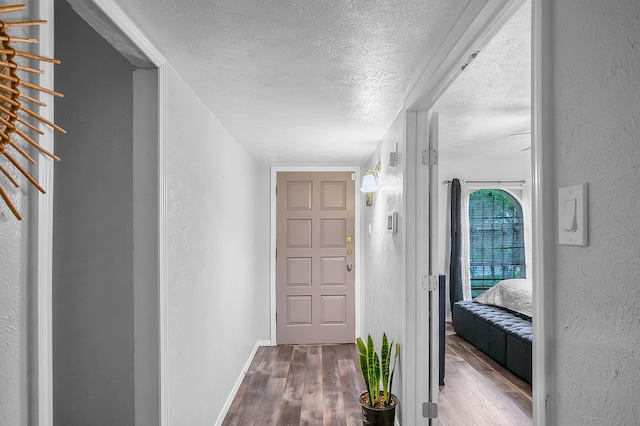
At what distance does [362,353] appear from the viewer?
10.2ft

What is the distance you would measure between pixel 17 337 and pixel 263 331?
4.69m

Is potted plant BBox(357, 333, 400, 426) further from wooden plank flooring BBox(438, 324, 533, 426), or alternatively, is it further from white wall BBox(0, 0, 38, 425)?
white wall BBox(0, 0, 38, 425)

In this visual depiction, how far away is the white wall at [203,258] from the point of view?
2236 millimetres

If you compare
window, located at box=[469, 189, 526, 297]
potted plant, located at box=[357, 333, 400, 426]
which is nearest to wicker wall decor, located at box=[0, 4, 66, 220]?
potted plant, located at box=[357, 333, 400, 426]

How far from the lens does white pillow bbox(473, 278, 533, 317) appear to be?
15.6ft

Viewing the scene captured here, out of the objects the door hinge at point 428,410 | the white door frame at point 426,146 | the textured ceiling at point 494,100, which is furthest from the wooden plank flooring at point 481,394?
the textured ceiling at point 494,100

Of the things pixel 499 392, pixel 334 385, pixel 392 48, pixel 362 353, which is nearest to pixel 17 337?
pixel 392 48

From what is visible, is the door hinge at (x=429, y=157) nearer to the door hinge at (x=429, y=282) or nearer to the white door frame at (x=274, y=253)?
the door hinge at (x=429, y=282)

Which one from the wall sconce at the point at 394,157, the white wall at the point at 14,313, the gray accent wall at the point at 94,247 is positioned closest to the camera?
the white wall at the point at 14,313

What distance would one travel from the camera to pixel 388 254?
345cm

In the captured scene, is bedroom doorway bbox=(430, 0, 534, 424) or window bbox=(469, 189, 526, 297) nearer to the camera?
bedroom doorway bbox=(430, 0, 534, 424)

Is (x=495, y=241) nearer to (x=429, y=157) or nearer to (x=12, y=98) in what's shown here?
(x=429, y=157)

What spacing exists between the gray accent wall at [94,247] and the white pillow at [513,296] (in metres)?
3.96

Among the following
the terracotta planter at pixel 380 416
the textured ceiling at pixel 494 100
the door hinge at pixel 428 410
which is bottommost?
the terracotta planter at pixel 380 416
